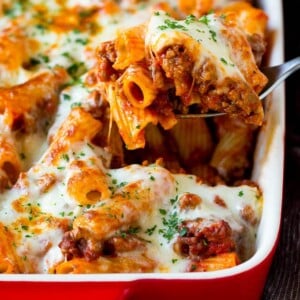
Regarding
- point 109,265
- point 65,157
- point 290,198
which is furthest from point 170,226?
point 290,198

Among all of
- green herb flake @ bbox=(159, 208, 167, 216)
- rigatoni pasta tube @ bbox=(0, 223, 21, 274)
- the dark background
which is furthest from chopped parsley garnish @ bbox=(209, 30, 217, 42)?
rigatoni pasta tube @ bbox=(0, 223, 21, 274)

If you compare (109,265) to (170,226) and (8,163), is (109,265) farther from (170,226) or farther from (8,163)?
(8,163)

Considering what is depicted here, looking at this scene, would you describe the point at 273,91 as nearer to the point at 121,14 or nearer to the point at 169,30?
the point at 169,30

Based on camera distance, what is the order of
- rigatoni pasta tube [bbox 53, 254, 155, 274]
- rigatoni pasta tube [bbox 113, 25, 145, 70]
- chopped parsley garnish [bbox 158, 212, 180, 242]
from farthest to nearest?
rigatoni pasta tube [bbox 113, 25, 145, 70] < chopped parsley garnish [bbox 158, 212, 180, 242] < rigatoni pasta tube [bbox 53, 254, 155, 274]

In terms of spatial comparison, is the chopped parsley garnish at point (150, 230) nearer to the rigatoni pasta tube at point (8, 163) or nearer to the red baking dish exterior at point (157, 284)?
the red baking dish exterior at point (157, 284)

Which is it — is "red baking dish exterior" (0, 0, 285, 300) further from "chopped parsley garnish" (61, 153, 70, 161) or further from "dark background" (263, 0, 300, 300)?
"chopped parsley garnish" (61, 153, 70, 161)

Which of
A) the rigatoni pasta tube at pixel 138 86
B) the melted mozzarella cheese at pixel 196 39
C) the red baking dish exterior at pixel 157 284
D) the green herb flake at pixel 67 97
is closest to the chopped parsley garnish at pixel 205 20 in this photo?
the melted mozzarella cheese at pixel 196 39
